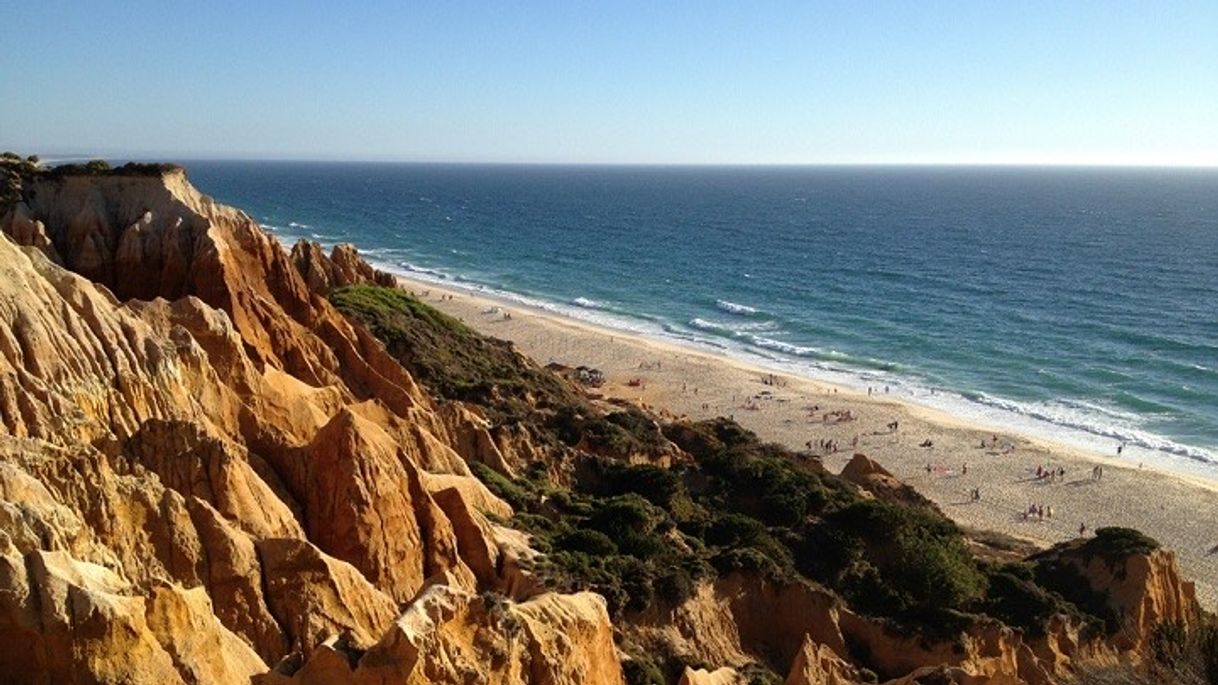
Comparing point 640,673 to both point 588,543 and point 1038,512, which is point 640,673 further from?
point 1038,512

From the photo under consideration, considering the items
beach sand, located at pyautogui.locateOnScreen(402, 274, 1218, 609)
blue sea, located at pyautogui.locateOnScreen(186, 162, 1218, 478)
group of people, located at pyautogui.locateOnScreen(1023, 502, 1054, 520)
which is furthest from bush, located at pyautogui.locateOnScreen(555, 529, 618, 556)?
blue sea, located at pyautogui.locateOnScreen(186, 162, 1218, 478)

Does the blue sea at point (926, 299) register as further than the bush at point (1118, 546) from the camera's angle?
Yes

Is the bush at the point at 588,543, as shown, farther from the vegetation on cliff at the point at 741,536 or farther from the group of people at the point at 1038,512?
the group of people at the point at 1038,512

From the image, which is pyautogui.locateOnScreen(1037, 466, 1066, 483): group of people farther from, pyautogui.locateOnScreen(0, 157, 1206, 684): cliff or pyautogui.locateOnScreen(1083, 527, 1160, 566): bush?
pyautogui.locateOnScreen(1083, 527, 1160, 566): bush

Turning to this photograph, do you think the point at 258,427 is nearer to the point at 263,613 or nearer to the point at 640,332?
the point at 263,613

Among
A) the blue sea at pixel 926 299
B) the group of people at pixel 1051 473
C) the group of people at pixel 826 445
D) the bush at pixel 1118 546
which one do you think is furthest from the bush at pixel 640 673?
the blue sea at pixel 926 299

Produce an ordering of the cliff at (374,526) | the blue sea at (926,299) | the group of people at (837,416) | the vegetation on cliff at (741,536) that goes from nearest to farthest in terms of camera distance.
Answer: the cliff at (374,526)
the vegetation on cliff at (741,536)
the group of people at (837,416)
the blue sea at (926,299)

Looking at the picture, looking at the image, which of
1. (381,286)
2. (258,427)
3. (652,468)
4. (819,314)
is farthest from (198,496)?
(819,314)
